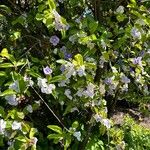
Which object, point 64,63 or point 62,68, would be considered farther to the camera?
point 62,68

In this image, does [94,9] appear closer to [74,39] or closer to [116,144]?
[74,39]

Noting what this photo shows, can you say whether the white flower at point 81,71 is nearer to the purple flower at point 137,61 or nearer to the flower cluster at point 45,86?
the flower cluster at point 45,86

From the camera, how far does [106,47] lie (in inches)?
122

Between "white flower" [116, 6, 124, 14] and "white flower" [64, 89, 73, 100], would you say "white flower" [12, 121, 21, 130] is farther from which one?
"white flower" [116, 6, 124, 14]

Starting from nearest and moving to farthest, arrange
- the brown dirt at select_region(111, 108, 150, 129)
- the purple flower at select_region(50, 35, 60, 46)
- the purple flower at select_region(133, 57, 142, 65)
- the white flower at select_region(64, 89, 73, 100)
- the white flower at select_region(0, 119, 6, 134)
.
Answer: the white flower at select_region(0, 119, 6, 134)
the white flower at select_region(64, 89, 73, 100)
the purple flower at select_region(50, 35, 60, 46)
the purple flower at select_region(133, 57, 142, 65)
the brown dirt at select_region(111, 108, 150, 129)

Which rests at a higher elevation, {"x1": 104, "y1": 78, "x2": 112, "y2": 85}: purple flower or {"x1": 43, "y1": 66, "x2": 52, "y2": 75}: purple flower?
{"x1": 43, "y1": 66, "x2": 52, "y2": 75}: purple flower

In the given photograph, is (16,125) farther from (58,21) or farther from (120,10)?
(120,10)

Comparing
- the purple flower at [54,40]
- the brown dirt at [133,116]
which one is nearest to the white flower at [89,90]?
the purple flower at [54,40]

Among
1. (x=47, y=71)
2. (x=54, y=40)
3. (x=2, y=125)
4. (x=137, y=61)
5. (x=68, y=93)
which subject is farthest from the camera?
(x=137, y=61)

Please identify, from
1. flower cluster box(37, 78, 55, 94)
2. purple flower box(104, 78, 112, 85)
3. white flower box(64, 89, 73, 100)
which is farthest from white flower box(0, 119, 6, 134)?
purple flower box(104, 78, 112, 85)

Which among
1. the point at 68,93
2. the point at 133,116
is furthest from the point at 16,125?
the point at 133,116

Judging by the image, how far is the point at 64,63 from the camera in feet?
8.76

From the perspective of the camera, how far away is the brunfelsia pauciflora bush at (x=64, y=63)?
2686 millimetres

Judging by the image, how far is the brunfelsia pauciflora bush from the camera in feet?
8.81
